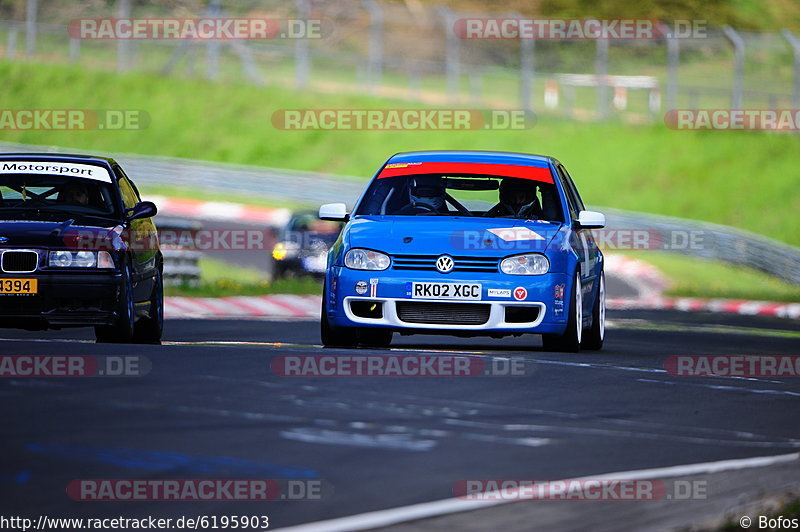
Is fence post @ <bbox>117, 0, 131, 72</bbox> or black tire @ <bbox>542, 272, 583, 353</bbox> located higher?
fence post @ <bbox>117, 0, 131, 72</bbox>

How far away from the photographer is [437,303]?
458 inches

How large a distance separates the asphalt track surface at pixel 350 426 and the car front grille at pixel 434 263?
0.63 m

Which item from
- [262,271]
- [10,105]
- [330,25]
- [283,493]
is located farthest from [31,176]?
[330,25]

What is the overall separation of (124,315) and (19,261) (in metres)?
0.87

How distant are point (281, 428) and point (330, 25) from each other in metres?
49.5

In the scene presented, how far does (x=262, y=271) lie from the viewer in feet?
109

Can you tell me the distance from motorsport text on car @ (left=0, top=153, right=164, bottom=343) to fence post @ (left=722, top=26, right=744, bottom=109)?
78.4ft

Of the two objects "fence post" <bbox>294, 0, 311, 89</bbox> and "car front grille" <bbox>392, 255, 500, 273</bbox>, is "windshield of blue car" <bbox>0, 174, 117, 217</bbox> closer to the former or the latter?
"car front grille" <bbox>392, 255, 500, 273</bbox>

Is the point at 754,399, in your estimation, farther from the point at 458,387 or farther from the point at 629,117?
the point at 629,117

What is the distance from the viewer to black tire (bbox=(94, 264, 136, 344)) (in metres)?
11.9

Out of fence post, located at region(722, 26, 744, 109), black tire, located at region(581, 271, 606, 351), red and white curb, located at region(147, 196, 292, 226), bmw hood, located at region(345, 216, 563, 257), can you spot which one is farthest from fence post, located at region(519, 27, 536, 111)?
bmw hood, located at region(345, 216, 563, 257)

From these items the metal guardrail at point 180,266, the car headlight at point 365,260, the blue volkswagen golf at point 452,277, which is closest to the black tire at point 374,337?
the blue volkswagen golf at point 452,277

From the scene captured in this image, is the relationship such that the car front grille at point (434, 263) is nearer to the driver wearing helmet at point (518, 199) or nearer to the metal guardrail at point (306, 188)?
the driver wearing helmet at point (518, 199)

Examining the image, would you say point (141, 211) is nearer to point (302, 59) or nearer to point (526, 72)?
Result: point (526, 72)
